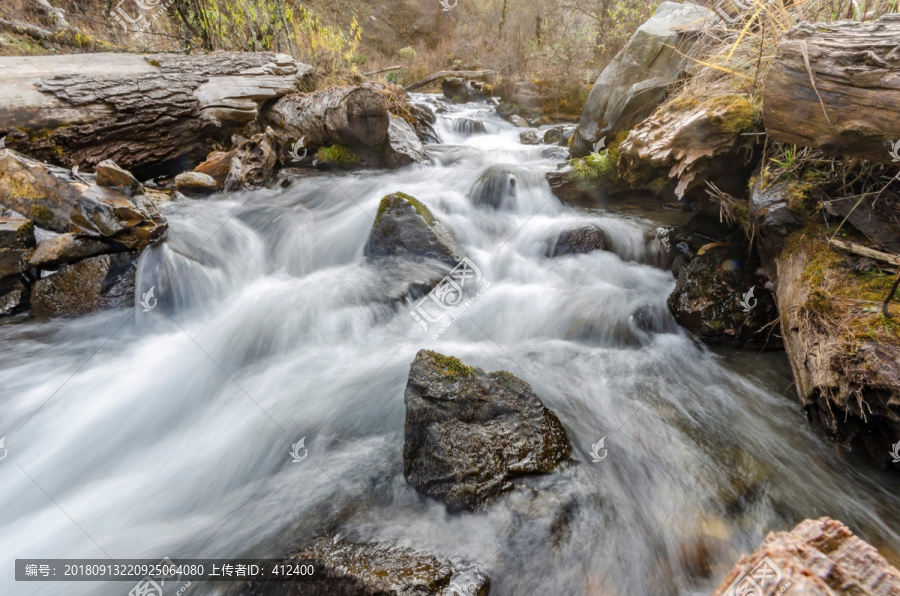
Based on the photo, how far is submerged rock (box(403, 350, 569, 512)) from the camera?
2.33 m

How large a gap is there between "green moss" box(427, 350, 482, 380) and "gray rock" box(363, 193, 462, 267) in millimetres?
2338

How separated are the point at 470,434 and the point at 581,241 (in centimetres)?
361

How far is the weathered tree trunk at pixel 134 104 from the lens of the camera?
5.27 meters

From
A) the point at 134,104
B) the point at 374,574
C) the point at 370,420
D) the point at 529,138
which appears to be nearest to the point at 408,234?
the point at 370,420

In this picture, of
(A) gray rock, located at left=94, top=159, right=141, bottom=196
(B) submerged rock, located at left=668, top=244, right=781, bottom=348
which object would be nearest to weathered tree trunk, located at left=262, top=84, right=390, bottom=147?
(A) gray rock, located at left=94, top=159, right=141, bottom=196

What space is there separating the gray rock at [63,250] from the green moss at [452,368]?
403 cm

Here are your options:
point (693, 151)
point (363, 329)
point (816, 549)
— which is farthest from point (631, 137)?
point (816, 549)

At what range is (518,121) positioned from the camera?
38.7ft

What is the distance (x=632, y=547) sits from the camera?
2.32 metres

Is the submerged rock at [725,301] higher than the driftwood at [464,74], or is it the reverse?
the driftwood at [464,74]

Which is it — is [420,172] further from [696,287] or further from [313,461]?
[313,461]

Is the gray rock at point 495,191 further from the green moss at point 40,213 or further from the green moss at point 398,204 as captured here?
the green moss at point 40,213

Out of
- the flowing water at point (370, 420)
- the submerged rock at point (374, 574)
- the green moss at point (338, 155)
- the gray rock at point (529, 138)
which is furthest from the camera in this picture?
the gray rock at point (529, 138)

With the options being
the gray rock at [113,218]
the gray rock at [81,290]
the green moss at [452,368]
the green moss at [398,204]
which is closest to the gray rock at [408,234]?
the green moss at [398,204]
